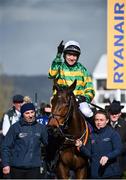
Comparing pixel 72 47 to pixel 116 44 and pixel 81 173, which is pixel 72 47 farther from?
pixel 116 44

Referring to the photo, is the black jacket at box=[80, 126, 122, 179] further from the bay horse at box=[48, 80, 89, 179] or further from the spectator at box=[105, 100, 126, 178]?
the spectator at box=[105, 100, 126, 178]

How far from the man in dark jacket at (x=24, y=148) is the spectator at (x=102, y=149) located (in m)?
0.84

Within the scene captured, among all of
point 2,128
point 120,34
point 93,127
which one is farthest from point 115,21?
point 93,127

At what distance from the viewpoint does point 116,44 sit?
2594 centimetres

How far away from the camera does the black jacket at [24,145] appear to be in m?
14.6

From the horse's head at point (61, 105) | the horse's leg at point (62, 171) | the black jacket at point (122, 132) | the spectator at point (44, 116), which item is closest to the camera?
the horse's head at point (61, 105)

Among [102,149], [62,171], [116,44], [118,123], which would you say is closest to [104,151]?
[102,149]

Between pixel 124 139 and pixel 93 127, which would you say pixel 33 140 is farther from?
pixel 124 139

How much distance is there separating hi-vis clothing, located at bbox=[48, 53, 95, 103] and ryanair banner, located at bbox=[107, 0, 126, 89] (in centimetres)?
977

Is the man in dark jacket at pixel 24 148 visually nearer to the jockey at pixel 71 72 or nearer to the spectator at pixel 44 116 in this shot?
the jockey at pixel 71 72

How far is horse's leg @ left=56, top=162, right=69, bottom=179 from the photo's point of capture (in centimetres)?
1530

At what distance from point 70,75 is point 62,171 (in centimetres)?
170

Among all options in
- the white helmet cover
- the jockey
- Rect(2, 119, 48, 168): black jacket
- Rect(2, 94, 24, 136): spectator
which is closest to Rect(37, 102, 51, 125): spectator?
Rect(2, 94, 24, 136): spectator

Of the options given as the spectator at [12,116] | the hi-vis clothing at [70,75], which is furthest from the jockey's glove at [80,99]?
the spectator at [12,116]
